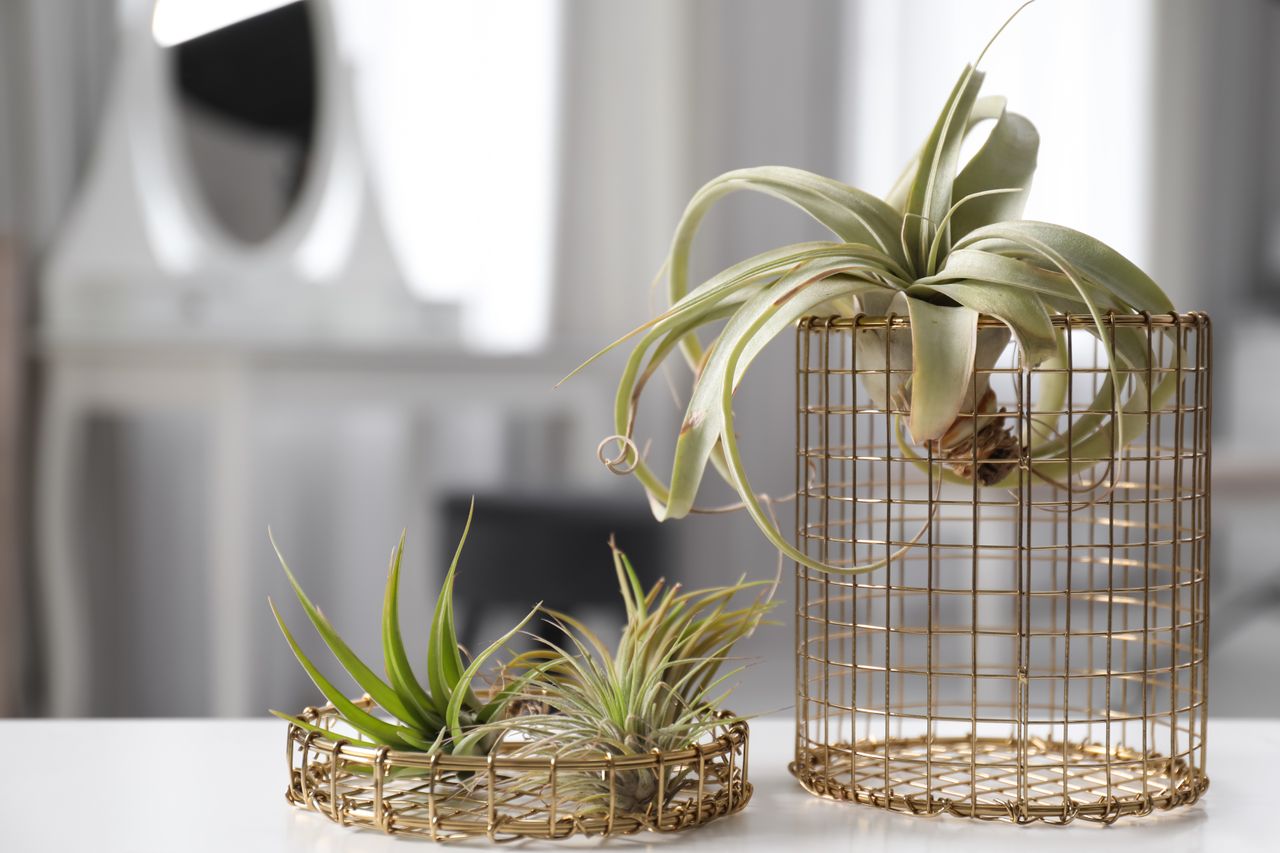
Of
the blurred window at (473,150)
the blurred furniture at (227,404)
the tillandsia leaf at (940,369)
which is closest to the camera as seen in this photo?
the tillandsia leaf at (940,369)

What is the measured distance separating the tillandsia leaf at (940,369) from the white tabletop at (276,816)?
0.15m

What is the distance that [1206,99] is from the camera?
254 centimetres

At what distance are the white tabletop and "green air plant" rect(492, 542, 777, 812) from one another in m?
0.02

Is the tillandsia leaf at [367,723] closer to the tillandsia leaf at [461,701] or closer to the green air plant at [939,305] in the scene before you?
the tillandsia leaf at [461,701]

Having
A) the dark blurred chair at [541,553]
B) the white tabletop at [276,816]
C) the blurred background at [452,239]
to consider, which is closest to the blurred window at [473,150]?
the blurred background at [452,239]

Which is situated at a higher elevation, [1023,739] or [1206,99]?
[1206,99]

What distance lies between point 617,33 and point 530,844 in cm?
217

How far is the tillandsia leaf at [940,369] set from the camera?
0.44m

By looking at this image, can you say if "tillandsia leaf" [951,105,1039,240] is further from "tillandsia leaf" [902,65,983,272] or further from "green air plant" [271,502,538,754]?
"green air plant" [271,502,538,754]

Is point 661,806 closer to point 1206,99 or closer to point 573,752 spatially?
point 573,752

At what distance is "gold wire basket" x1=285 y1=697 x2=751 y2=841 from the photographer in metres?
0.45

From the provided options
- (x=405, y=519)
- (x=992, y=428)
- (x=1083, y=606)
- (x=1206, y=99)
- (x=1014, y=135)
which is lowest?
(x=1083, y=606)

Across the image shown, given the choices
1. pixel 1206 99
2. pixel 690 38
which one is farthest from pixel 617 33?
pixel 1206 99

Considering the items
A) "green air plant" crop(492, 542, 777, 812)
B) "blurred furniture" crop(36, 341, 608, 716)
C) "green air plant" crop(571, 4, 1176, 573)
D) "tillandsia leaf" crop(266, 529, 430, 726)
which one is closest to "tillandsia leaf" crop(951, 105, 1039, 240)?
"green air plant" crop(571, 4, 1176, 573)
